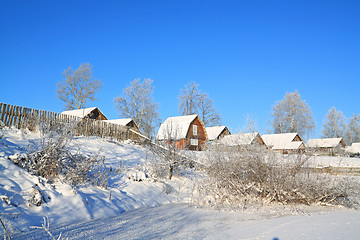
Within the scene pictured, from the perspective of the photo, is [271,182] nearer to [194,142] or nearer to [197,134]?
[194,142]

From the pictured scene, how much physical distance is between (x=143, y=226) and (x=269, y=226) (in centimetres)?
243

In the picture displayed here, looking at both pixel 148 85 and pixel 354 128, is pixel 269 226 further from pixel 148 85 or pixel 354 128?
pixel 354 128

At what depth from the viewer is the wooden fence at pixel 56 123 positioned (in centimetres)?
1162

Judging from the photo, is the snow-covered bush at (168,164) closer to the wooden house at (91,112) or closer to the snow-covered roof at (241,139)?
the snow-covered roof at (241,139)

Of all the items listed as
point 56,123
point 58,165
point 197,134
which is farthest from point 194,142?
point 58,165

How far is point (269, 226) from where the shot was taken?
4.99 meters

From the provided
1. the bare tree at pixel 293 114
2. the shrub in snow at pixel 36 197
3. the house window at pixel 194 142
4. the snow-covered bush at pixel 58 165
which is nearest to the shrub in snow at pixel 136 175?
the snow-covered bush at pixel 58 165

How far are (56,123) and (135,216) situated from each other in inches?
351

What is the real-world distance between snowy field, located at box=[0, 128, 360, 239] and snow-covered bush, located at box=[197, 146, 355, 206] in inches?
13.1

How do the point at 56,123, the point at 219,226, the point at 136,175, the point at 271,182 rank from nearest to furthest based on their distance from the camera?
1. the point at 219,226
2. the point at 271,182
3. the point at 136,175
4. the point at 56,123

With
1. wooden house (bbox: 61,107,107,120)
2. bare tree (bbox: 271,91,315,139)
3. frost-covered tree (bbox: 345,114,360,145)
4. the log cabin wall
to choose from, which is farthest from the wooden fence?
frost-covered tree (bbox: 345,114,360,145)

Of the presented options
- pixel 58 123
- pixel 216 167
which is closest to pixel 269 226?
pixel 216 167

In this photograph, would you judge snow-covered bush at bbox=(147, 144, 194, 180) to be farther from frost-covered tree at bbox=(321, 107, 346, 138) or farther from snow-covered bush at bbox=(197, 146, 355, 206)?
frost-covered tree at bbox=(321, 107, 346, 138)

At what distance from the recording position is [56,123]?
13258 mm
